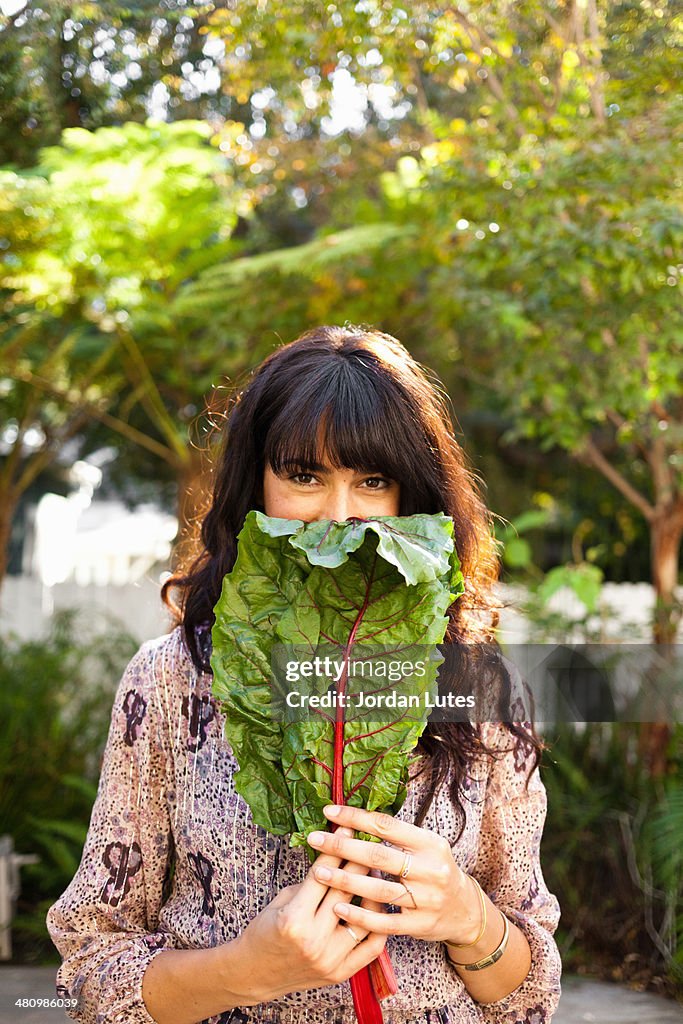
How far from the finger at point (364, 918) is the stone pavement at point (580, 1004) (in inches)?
113

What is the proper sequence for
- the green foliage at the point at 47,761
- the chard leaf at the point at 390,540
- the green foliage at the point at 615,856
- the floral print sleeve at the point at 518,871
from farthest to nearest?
1. the green foliage at the point at 47,761
2. the green foliage at the point at 615,856
3. the floral print sleeve at the point at 518,871
4. the chard leaf at the point at 390,540

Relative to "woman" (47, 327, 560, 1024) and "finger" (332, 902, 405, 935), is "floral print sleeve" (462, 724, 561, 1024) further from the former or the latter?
"finger" (332, 902, 405, 935)

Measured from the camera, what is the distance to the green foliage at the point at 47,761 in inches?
177

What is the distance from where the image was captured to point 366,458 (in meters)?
1.50

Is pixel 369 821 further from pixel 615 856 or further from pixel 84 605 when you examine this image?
pixel 84 605

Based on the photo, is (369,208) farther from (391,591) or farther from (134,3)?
(391,591)

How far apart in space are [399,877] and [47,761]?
13.2ft

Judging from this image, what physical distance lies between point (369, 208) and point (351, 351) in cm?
530

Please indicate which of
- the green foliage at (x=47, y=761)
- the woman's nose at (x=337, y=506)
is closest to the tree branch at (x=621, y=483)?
the green foliage at (x=47, y=761)

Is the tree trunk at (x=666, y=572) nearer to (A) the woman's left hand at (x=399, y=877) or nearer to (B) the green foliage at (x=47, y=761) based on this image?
(B) the green foliage at (x=47, y=761)

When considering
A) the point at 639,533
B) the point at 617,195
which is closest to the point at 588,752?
the point at 617,195

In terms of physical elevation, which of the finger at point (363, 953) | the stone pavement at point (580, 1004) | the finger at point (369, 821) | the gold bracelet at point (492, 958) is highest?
the finger at point (369, 821)

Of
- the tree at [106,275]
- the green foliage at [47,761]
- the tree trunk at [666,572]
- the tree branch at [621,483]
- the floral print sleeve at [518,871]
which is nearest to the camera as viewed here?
the floral print sleeve at [518,871]

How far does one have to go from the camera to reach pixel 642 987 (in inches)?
155
